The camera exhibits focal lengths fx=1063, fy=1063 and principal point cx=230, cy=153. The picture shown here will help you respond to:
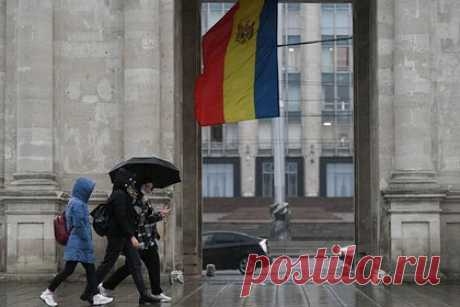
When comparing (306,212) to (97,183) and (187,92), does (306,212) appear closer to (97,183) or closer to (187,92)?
(187,92)

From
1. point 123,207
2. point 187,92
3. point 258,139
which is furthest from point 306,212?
point 123,207

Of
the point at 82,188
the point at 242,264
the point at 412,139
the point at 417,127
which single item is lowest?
the point at 242,264

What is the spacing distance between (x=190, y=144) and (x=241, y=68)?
3.58 metres

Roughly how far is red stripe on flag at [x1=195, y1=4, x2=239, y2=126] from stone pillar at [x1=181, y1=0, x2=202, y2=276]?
2.27 meters

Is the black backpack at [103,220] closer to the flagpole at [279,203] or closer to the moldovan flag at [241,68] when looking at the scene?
the moldovan flag at [241,68]

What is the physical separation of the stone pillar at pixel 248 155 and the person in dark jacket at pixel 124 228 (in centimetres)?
6604

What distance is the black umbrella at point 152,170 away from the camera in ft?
57.3

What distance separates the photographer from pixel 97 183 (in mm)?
22609

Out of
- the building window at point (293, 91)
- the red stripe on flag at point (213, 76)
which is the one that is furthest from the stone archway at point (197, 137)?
the building window at point (293, 91)

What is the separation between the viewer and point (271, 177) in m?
83.3

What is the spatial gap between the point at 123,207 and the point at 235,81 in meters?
9.11

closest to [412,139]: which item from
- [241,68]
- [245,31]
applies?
[241,68]

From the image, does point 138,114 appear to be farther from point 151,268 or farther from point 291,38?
point 291,38

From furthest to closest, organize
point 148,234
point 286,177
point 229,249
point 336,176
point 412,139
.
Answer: point 336,176
point 286,177
point 229,249
point 412,139
point 148,234
